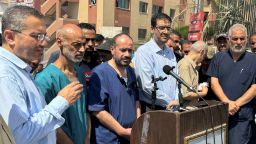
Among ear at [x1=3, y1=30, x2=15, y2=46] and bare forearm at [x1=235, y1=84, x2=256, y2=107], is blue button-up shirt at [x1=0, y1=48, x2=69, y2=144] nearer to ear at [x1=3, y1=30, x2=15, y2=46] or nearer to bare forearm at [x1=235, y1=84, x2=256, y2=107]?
ear at [x1=3, y1=30, x2=15, y2=46]

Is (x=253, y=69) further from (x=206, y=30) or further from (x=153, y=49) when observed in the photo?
(x=206, y=30)

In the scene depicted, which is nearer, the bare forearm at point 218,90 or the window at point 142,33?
the bare forearm at point 218,90

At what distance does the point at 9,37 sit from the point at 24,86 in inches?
13.3

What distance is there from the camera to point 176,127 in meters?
3.32

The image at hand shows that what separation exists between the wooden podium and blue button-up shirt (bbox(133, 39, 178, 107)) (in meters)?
0.87

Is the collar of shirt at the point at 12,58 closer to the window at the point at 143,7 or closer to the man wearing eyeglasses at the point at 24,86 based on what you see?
Answer: the man wearing eyeglasses at the point at 24,86

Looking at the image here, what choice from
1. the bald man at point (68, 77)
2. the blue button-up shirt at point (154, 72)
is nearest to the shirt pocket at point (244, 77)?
the blue button-up shirt at point (154, 72)

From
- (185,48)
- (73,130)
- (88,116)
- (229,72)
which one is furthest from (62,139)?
(185,48)

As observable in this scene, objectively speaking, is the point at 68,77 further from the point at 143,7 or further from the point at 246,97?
the point at 143,7

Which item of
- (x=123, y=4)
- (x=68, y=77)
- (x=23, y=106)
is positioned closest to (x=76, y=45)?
(x=68, y=77)

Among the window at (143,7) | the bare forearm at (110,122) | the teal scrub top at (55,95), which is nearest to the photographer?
the teal scrub top at (55,95)

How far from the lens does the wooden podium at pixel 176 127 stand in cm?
335

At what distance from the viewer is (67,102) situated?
8.93 feet

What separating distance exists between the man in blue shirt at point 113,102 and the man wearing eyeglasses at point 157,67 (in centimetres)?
45
